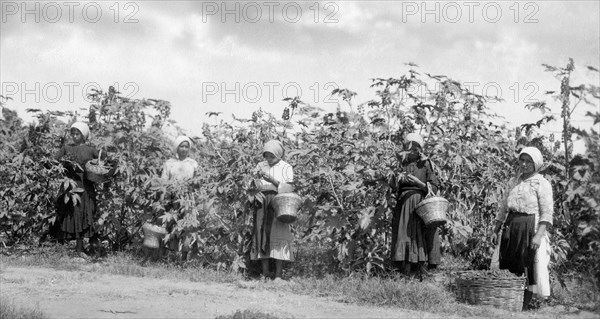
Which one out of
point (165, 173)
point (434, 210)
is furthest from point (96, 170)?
point (434, 210)

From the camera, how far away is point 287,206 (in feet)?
24.5

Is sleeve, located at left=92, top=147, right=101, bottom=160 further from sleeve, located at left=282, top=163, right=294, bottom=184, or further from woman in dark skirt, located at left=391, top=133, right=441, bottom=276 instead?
woman in dark skirt, located at left=391, top=133, right=441, bottom=276

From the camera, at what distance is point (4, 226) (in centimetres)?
991

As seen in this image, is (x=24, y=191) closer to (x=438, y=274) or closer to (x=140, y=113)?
(x=140, y=113)

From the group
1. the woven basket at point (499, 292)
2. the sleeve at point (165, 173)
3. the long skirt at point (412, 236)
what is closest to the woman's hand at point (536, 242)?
the woven basket at point (499, 292)

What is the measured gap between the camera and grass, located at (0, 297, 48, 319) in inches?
208

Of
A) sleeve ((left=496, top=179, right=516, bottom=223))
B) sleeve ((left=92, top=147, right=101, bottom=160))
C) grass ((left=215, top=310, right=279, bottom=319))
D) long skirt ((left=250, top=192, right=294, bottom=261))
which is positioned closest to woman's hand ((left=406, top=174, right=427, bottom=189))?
sleeve ((left=496, top=179, right=516, bottom=223))

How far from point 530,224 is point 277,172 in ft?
8.65

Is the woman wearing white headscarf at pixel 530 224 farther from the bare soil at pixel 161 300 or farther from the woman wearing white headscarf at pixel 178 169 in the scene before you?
the woman wearing white headscarf at pixel 178 169

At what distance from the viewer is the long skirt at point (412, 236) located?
7.46 m

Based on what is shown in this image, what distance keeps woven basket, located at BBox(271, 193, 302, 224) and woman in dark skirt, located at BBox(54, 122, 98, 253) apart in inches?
109

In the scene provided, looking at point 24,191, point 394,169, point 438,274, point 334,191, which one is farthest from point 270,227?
point 24,191

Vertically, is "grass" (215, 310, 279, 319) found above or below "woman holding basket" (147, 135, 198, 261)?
below

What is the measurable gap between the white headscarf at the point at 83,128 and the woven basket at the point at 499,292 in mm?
4927
